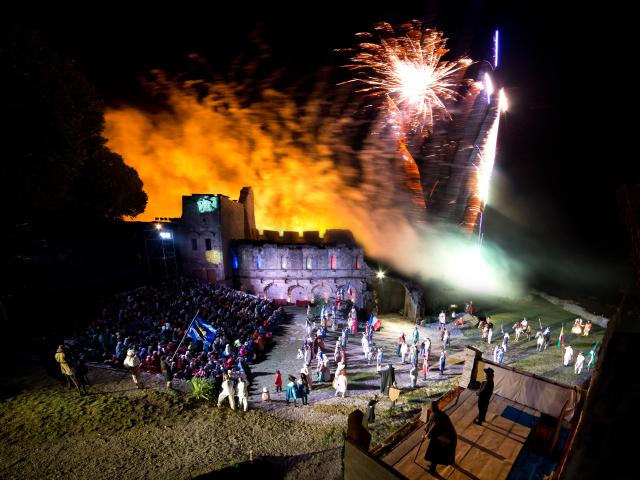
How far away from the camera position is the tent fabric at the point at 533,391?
6531 mm

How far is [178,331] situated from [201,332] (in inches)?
59.4

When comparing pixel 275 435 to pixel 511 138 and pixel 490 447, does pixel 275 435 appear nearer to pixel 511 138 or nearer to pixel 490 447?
pixel 490 447

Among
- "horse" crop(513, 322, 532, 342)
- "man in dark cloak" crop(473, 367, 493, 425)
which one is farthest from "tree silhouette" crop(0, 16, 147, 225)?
"horse" crop(513, 322, 532, 342)

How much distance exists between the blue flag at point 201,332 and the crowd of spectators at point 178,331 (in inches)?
10.2

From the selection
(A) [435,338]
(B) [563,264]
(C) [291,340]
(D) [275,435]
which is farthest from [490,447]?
(B) [563,264]

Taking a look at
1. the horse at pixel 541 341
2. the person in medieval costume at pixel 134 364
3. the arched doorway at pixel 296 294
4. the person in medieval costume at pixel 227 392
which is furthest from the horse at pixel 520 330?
the person in medieval costume at pixel 134 364

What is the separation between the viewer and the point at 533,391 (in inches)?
275

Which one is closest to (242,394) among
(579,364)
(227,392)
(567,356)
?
(227,392)

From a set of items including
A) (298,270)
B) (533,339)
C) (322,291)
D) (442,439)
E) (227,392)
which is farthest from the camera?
(322,291)

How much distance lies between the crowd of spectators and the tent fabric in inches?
383

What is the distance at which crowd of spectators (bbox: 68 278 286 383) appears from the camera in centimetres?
1250

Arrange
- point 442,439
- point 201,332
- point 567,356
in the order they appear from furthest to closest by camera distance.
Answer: point 567,356, point 201,332, point 442,439

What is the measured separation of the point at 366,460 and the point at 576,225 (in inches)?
1686

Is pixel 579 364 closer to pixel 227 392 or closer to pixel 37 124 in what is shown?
pixel 227 392
